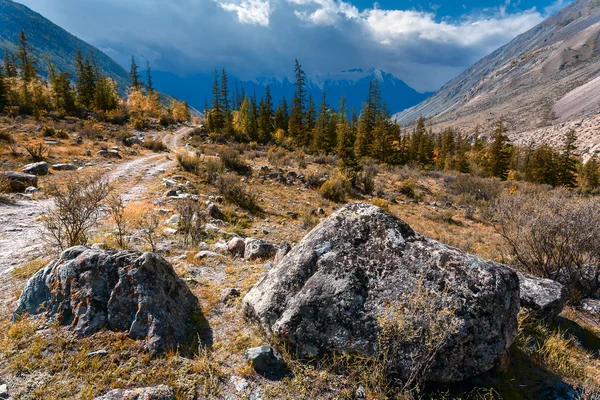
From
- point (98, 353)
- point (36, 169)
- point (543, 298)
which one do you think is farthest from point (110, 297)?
point (36, 169)

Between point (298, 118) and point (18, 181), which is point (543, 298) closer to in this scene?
point (18, 181)

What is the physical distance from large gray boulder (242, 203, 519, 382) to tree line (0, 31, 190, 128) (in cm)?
4469

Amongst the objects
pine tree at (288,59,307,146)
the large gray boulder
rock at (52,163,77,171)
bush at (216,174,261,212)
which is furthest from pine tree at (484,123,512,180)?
rock at (52,163,77,171)

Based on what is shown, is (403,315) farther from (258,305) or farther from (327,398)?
(258,305)

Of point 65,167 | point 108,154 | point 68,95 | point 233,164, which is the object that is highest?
point 68,95

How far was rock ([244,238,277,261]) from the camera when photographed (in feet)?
21.2

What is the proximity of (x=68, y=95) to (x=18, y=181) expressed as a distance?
44123 millimetres

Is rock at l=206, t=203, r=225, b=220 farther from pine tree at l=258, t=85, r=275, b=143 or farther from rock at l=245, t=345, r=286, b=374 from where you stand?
pine tree at l=258, t=85, r=275, b=143

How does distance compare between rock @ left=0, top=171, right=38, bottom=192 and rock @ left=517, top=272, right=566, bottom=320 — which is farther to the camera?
rock @ left=0, top=171, right=38, bottom=192

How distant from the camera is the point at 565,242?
6035 mm

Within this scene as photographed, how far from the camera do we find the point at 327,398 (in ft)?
9.31

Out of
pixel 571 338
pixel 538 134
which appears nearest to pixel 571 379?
pixel 571 338

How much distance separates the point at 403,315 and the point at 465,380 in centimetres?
114

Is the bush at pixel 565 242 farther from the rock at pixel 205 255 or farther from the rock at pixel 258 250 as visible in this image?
the rock at pixel 205 255
